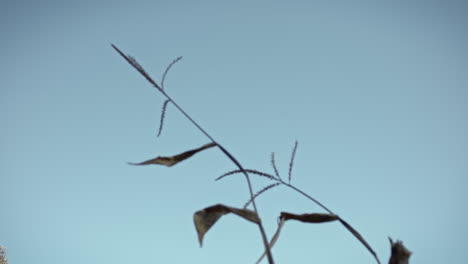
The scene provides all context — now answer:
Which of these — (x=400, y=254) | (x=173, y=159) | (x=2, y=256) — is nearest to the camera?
(x=400, y=254)

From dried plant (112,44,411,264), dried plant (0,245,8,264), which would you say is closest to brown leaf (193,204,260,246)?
dried plant (112,44,411,264)

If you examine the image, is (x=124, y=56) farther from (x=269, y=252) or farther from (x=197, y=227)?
(x=269, y=252)

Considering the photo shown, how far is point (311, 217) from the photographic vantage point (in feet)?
A: 4.54

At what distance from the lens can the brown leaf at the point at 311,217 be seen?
133 centimetres

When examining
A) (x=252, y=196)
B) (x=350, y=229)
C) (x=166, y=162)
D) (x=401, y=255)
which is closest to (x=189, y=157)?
(x=166, y=162)

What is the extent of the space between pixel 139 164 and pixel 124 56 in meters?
0.43

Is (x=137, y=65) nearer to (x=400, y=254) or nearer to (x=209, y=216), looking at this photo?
(x=209, y=216)

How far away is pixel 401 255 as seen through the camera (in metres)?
1.04

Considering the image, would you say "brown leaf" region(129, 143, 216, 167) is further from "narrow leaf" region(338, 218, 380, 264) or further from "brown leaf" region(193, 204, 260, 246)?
"narrow leaf" region(338, 218, 380, 264)

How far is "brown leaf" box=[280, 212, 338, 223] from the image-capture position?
52.2 inches

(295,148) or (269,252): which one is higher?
(295,148)

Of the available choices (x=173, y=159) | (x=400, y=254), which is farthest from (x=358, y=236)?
(x=173, y=159)

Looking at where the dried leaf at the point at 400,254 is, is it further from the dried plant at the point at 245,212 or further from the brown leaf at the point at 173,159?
the brown leaf at the point at 173,159

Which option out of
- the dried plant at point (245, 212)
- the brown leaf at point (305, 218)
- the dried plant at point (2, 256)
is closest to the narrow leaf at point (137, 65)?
the dried plant at point (245, 212)
